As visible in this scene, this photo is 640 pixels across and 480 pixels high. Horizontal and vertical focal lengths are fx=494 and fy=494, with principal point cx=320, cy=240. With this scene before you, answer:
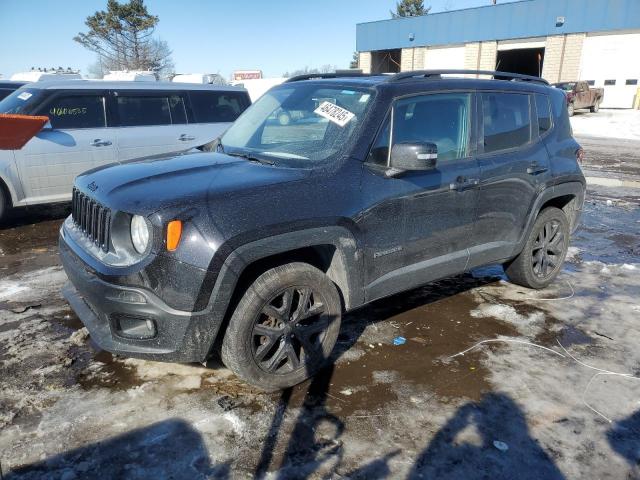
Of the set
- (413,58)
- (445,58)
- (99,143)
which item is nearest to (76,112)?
(99,143)

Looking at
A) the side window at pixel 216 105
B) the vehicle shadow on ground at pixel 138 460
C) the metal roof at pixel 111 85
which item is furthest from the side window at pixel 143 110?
the vehicle shadow on ground at pixel 138 460

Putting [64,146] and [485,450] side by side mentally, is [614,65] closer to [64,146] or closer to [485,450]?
[64,146]

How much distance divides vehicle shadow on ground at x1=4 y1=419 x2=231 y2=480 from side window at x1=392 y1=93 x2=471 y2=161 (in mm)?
2301

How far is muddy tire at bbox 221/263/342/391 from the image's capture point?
9.34 feet

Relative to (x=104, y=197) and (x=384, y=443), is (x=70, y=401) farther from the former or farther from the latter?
(x=384, y=443)

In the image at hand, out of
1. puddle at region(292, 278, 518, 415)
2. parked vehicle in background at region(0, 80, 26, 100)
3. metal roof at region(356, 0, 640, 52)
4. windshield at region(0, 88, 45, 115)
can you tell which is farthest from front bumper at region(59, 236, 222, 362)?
metal roof at region(356, 0, 640, 52)

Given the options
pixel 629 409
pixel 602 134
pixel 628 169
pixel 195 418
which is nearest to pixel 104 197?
pixel 195 418

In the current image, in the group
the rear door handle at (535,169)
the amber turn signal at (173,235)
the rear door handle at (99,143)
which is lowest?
the rear door handle at (99,143)

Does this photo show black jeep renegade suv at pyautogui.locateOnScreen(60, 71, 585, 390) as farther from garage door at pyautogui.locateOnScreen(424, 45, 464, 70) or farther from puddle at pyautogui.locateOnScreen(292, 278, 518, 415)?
garage door at pyautogui.locateOnScreen(424, 45, 464, 70)

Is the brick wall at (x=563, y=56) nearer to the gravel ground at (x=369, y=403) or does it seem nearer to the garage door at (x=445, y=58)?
the garage door at (x=445, y=58)

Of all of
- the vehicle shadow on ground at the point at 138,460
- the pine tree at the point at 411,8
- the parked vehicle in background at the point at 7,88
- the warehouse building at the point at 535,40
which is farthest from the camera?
the pine tree at the point at 411,8

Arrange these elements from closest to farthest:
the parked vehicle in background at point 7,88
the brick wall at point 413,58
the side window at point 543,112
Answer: the side window at point 543,112
the parked vehicle in background at point 7,88
the brick wall at point 413,58

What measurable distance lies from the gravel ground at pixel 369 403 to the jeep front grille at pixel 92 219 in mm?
919

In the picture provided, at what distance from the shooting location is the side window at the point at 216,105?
815 cm
